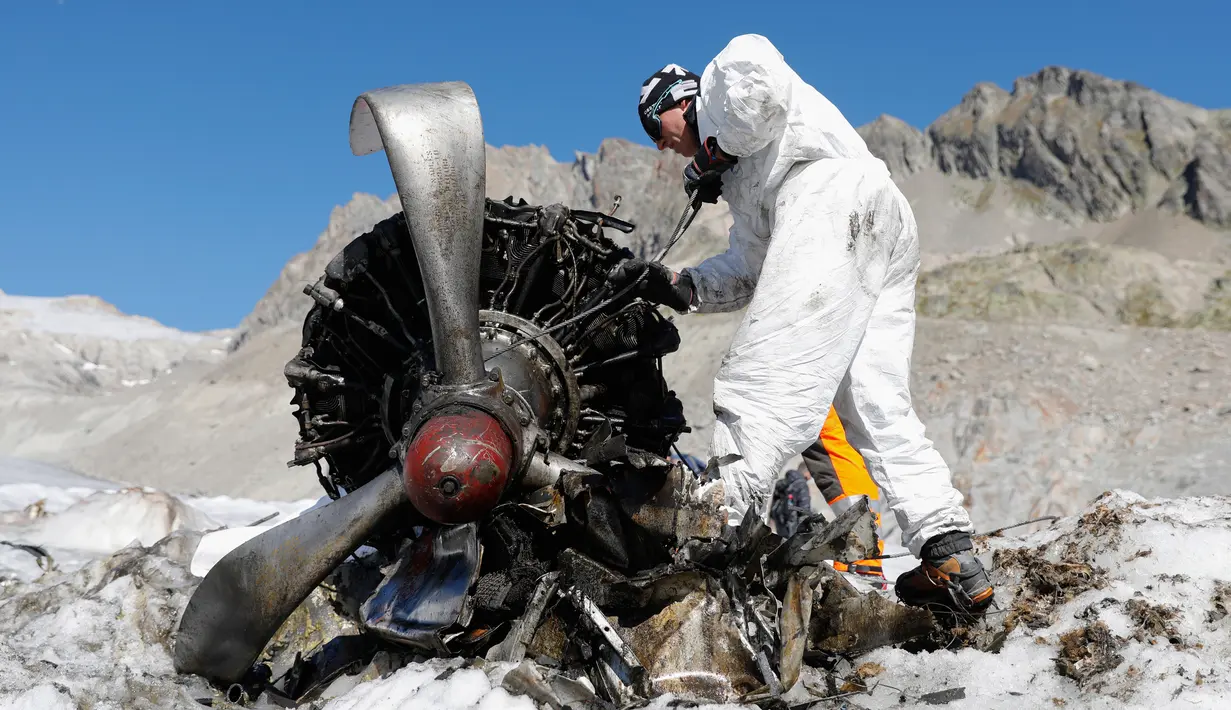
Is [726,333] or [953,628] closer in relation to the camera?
[953,628]

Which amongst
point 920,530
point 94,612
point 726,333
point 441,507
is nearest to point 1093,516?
point 920,530

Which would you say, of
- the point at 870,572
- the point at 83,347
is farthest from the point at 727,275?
the point at 83,347

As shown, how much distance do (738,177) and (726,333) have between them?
23.4 m

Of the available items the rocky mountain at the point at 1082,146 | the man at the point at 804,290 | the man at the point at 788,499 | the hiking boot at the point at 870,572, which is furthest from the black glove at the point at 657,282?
the rocky mountain at the point at 1082,146

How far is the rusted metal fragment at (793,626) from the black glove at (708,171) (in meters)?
1.85

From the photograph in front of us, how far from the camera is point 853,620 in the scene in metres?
4.02

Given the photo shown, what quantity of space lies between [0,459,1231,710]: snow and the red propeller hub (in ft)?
1.98

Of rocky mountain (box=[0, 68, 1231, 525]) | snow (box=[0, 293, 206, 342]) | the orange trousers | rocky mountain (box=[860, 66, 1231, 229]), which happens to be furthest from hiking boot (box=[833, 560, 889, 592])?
snow (box=[0, 293, 206, 342])

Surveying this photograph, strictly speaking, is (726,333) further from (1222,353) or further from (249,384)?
(249,384)

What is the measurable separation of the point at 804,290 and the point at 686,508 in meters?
1.02

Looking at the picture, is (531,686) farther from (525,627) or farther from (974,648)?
(974,648)

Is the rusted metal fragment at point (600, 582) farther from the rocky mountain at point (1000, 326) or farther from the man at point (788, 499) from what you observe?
the rocky mountain at point (1000, 326)

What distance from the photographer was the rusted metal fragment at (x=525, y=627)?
3.77 m

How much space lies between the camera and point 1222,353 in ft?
62.1
